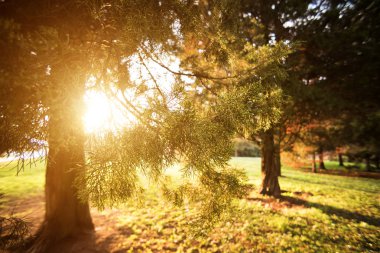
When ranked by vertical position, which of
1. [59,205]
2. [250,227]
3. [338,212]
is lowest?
[338,212]

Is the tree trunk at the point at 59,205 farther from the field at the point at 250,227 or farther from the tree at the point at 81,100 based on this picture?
the tree at the point at 81,100

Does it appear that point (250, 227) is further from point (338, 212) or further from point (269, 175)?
point (269, 175)

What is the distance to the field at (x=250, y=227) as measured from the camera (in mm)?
5129

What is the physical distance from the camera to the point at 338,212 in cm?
796

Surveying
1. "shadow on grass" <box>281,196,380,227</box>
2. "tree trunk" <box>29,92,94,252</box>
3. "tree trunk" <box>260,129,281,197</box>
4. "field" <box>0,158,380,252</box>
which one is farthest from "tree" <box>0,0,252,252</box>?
"tree trunk" <box>260,129,281,197</box>

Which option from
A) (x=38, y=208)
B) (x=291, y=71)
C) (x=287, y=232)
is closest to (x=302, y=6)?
(x=291, y=71)

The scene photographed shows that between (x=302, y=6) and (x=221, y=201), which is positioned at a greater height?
(x=302, y=6)

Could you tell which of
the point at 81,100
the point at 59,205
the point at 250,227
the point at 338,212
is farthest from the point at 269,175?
the point at 81,100

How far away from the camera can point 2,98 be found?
7.67ft

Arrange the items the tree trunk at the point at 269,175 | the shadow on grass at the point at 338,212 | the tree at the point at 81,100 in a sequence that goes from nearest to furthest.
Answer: the tree at the point at 81,100, the shadow on grass at the point at 338,212, the tree trunk at the point at 269,175

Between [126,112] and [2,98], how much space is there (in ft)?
5.52

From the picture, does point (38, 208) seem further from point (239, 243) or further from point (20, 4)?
point (20, 4)

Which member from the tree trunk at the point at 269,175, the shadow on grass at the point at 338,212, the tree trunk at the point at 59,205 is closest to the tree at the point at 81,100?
the tree trunk at the point at 59,205

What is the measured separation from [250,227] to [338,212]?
4.23m
